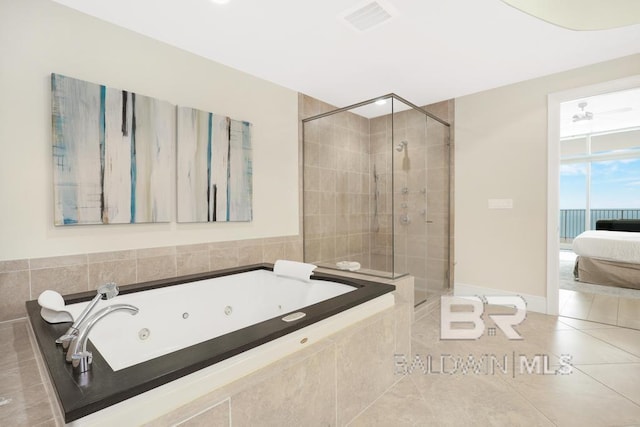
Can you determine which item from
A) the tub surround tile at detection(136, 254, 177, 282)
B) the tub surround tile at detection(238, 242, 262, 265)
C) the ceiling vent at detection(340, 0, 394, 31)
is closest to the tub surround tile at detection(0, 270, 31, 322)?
the tub surround tile at detection(136, 254, 177, 282)

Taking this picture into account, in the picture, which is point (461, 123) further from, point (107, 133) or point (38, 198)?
point (38, 198)

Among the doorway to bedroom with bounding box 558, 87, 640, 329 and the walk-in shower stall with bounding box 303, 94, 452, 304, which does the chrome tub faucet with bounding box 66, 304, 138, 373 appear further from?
the doorway to bedroom with bounding box 558, 87, 640, 329

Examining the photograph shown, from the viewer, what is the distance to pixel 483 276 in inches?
138

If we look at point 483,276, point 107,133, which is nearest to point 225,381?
point 107,133

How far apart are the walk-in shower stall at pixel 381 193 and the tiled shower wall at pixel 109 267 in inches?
38.4

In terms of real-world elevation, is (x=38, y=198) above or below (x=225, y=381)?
above

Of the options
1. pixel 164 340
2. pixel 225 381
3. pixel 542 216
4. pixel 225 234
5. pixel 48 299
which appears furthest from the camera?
pixel 542 216

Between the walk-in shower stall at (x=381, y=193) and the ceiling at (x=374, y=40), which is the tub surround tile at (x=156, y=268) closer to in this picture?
the walk-in shower stall at (x=381, y=193)

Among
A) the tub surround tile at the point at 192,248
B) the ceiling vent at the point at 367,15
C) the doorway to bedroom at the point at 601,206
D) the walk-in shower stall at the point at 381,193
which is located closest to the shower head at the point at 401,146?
the walk-in shower stall at the point at 381,193

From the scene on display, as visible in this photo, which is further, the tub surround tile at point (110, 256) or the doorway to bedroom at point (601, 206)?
the doorway to bedroom at point (601, 206)

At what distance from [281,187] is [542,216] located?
8.95 ft

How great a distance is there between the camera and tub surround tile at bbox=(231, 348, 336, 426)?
114 cm

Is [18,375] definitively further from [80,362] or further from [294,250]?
[294,250]

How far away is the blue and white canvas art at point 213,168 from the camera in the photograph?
7.93 feet
